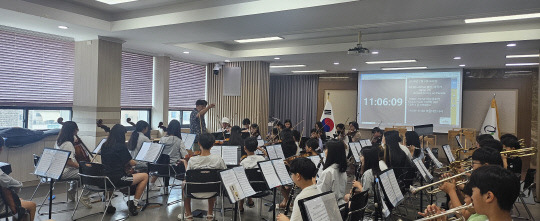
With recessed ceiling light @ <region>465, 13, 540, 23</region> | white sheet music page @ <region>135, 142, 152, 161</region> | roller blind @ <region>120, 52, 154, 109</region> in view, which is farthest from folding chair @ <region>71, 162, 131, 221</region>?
recessed ceiling light @ <region>465, 13, 540, 23</region>

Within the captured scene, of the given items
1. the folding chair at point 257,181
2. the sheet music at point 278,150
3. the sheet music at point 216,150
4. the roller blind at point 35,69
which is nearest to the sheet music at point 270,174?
the folding chair at point 257,181

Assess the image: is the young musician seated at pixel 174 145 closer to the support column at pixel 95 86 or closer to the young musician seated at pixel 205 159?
the young musician seated at pixel 205 159

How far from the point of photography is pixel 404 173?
4945 mm

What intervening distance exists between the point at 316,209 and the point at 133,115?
763cm

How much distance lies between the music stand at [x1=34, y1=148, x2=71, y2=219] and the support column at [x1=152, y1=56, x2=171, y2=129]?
15.8 ft

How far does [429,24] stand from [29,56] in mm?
7315

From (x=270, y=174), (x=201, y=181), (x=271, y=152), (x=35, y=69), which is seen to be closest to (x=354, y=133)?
(x=271, y=152)

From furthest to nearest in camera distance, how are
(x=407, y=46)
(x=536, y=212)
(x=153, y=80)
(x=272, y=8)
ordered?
1. (x=153, y=80)
2. (x=407, y=46)
3. (x=536, y=212)
4. (x=272, y=8)

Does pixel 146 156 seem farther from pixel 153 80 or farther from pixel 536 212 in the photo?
pixel 536 212

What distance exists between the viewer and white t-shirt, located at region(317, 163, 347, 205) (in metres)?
3.45

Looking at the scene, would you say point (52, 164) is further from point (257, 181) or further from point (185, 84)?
point (185, 84)

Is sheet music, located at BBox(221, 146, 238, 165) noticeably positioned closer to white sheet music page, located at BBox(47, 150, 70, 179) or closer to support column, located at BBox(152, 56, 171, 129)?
white sheet music page, located at BBox(47, 150, 70, 179)

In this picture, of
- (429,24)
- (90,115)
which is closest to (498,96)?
(429,24)

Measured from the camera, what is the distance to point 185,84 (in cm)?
997
